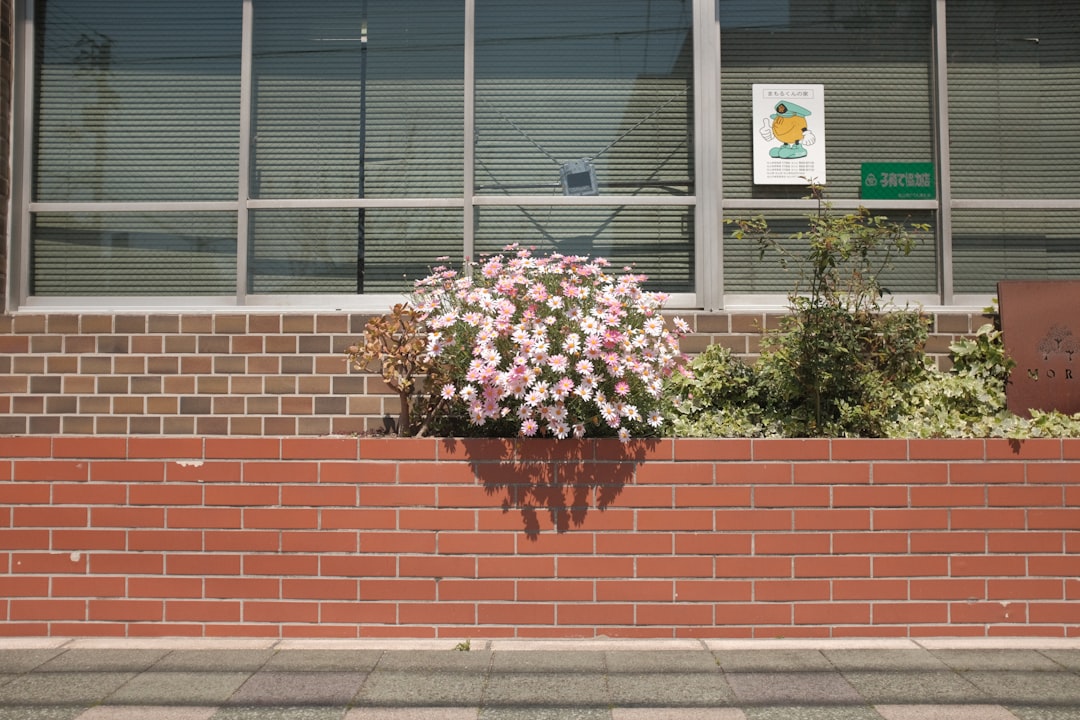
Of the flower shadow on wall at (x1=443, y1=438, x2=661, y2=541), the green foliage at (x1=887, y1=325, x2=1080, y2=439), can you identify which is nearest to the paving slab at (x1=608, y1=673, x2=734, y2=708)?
the flower shadow on wall at (x1=443, y1=438, x2=661, y2=541)

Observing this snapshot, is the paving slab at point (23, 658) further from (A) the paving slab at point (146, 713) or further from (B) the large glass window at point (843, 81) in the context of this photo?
(B) the large glass window at point (843, 81)

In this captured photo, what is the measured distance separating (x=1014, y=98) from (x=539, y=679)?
526cm

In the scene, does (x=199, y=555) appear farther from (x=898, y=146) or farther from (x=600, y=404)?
(x=898, y=146)

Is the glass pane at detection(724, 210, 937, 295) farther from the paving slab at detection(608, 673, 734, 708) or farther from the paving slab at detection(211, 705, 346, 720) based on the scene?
the paving slab at detection(211, 705, 346, 720)

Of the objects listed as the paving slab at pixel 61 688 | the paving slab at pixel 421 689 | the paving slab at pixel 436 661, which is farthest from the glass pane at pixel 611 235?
the paving slab at pixel 61 688

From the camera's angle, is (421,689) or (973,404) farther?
(973,404)

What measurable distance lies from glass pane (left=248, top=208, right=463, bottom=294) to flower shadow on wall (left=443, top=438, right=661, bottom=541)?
1843mm

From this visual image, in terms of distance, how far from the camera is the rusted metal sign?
5844mm

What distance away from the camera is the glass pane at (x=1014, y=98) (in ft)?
21.6

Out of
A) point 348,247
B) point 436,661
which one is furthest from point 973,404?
point 348,247

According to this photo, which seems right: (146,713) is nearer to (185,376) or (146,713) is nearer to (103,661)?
(103,661)

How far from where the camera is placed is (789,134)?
6.54 m

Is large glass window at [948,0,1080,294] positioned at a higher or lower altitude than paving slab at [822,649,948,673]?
higher

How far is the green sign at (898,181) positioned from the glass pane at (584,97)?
1.25 m
